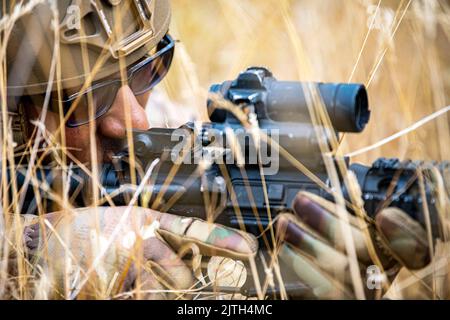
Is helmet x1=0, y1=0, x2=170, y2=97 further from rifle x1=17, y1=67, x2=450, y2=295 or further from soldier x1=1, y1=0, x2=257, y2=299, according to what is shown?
rifle x1=17, y1=67, x2=450, y2=295

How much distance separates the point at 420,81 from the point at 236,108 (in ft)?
10.1

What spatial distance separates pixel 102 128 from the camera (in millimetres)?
3799

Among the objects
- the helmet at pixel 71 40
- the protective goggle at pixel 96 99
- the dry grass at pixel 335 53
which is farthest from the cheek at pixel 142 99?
the dry grass at pixel 335 53

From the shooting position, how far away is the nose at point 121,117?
377 cm

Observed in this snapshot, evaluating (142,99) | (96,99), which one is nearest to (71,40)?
(96,99)

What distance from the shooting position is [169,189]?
10.7 ft

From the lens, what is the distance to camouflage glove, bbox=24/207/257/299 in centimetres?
318

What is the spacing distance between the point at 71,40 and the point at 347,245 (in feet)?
5.01

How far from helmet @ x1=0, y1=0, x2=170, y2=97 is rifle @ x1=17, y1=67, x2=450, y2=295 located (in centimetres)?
56

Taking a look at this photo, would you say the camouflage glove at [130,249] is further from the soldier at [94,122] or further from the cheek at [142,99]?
the cheek at [142,99]

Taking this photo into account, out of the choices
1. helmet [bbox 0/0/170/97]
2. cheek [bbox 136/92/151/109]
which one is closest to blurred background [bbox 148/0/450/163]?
cheek [bbox 136/92/151/109]

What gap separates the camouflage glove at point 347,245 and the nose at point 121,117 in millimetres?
1088

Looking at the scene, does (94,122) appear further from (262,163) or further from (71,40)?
(262,163)

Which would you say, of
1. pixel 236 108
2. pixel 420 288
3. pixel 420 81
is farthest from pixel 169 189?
pixel 420 81
